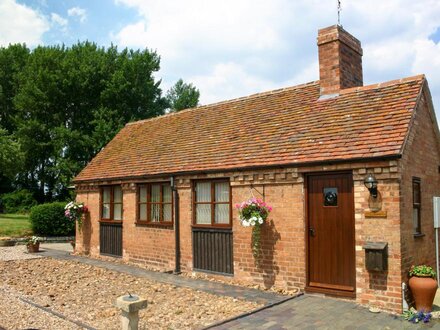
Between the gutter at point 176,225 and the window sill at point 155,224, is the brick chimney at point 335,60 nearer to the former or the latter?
the gutter at point 176,225

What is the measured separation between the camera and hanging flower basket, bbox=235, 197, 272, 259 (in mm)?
9312

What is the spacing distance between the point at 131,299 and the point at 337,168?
4.87 metres

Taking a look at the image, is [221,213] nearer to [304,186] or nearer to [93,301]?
[304,186]

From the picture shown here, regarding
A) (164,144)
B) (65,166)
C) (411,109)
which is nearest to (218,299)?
(411,109)

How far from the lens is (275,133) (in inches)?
424

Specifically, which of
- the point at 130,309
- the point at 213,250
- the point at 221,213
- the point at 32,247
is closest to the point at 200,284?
the point at 213,250

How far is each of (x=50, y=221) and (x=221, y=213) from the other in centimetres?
1470

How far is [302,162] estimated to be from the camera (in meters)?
8.86

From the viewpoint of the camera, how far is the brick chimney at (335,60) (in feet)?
36.4

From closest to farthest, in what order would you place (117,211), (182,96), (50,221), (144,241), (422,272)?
(422,272) < (144,241) < (117,211) < (50,221) < (182,96)

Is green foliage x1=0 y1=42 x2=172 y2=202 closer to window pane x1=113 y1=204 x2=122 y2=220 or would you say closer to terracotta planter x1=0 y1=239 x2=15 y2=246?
terracotta planter x1=0 y1=239 x2=15 y2=246

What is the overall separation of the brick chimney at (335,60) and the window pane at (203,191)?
13.4 ft

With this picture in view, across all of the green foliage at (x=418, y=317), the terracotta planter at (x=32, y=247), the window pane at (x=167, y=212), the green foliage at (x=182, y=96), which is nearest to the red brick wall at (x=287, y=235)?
the green foliage at (x=418, y=317)

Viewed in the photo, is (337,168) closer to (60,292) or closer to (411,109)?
(411,109)
